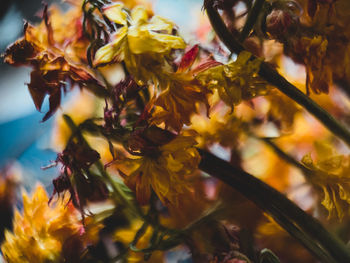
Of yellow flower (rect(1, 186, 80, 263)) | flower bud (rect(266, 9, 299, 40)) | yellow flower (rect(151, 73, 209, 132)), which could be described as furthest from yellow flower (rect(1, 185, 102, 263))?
flower bud (rect(266, 9, 299, 40))

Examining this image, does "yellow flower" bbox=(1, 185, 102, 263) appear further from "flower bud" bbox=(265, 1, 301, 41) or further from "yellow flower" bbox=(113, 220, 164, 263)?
"flower bud" bbox=(265, 1, 301, 41)

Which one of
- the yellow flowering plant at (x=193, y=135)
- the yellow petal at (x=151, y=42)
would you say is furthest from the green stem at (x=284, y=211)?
the yellow petal at (x=151, y=42)

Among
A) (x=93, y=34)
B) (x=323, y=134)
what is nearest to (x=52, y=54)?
(x=93, y=34)

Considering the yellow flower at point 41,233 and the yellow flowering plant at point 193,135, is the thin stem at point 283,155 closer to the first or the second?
the yellow flowering plant at point 193,135

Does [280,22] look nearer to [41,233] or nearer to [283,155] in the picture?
[283,155]

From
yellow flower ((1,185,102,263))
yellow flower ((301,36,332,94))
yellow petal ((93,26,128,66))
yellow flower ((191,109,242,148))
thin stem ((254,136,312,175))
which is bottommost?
yellow flower ((1,185,102,263))

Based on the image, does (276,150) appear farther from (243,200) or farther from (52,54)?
(52,54)

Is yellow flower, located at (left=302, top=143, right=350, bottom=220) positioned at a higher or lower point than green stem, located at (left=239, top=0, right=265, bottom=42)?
lower
